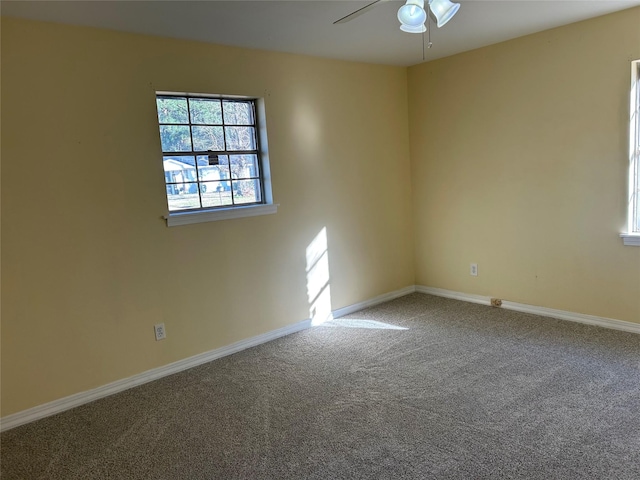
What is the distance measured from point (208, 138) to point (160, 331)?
1457 mm

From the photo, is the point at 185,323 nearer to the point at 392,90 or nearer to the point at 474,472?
the point at 474,472

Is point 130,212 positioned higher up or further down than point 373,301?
higher up

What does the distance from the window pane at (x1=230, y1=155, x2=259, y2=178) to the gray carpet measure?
1.40m

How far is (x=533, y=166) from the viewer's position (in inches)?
148

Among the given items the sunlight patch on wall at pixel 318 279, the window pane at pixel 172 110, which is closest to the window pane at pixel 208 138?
the window pane at pixel 172 110

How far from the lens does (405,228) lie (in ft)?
15.8

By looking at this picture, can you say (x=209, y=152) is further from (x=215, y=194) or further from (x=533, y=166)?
(x=533, y=166)

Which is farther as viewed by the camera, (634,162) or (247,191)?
(247,191)

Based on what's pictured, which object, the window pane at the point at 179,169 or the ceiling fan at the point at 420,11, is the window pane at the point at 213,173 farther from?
the ceiling fan at the point at 420,11

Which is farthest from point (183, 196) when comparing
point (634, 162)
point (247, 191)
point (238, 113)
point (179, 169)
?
point (634, 162)

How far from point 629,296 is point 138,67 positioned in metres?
3.87

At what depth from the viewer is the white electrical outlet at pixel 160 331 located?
3162mm

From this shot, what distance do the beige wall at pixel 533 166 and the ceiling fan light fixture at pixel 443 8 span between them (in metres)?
1.91

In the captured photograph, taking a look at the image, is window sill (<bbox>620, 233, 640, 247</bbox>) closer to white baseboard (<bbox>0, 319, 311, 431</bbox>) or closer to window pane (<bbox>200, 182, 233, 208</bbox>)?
white baseboard (<bbox>0, 319, 311, 431</bbox>)
